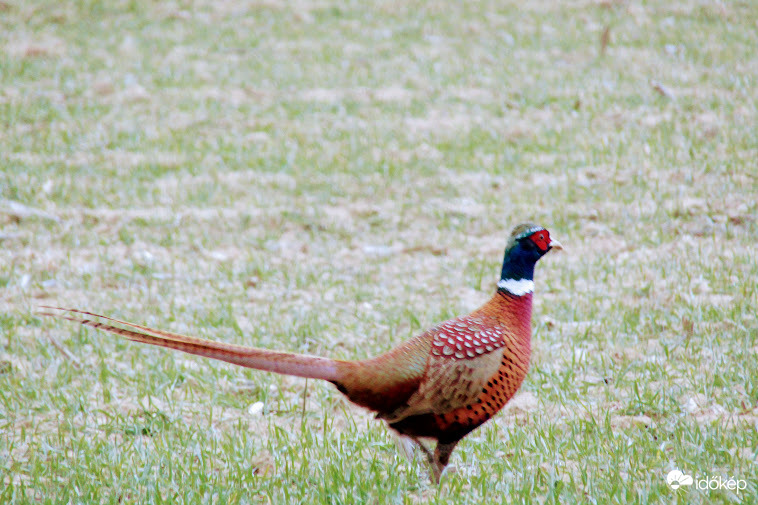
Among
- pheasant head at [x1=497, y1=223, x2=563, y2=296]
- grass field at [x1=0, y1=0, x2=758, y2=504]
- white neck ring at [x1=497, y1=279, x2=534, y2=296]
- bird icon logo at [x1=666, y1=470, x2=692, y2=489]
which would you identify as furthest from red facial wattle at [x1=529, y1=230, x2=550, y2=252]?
bird icon logo at [x1=666, y1=470, x2=692, y2=489]

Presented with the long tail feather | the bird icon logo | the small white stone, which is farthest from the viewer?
the small white stone

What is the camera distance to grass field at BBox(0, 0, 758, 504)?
3.25 metres

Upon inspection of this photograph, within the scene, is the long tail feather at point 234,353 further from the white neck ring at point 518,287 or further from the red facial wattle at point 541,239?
the red facial wattle at point 541,239

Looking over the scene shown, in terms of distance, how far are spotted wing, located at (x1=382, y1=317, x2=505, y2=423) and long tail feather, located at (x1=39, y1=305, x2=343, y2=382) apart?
0.33m

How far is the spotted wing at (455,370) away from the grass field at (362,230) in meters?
0.32

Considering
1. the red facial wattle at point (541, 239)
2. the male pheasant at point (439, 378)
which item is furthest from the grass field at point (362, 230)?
the red facial wattle at point (541, 239)

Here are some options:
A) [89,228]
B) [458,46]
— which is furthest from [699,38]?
[89,228]

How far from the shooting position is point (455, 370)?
9.61ft

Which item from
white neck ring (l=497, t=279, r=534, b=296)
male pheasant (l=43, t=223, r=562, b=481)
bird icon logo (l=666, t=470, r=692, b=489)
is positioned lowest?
bird icon logo (l=666, t=470, r=692, b=489)

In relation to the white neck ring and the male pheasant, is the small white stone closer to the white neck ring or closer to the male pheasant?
the male pheasant

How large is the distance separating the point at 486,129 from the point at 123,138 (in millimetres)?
3337

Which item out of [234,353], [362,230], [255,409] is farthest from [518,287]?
[362,230]

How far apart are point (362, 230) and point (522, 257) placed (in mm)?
2941

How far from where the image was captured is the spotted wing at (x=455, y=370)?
290 cm
